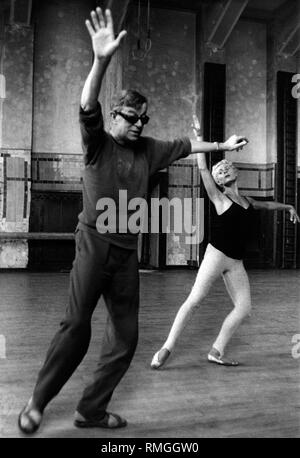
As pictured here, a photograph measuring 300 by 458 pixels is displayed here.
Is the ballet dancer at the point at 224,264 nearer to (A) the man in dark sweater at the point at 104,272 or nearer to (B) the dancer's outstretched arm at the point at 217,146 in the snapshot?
(B) the dancer's outstretched arm at the point at 217,146

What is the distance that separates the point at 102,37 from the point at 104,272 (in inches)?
36.7

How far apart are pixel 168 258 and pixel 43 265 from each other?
2.56m

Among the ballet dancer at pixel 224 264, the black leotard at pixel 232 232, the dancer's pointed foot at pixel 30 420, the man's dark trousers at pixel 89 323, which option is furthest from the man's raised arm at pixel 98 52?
the black leotard at pixel 232 232

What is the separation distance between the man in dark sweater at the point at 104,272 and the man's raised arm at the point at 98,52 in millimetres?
89

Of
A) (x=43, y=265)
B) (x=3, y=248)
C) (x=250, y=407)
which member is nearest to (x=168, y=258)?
(x=43, y=265)

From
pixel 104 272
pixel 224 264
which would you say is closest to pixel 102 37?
pixel 104 272

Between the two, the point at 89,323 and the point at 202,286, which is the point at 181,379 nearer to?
the point at 202,286

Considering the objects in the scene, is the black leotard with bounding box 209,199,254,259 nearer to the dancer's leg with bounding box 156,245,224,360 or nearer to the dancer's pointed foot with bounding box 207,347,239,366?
the dancer's leg with bounding box 156,245,224,360

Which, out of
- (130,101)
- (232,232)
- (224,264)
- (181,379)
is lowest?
(181,379)

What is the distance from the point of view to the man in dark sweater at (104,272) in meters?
1.98

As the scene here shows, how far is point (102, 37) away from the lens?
1.79 m

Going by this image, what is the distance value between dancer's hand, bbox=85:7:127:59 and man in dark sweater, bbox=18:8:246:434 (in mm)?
197

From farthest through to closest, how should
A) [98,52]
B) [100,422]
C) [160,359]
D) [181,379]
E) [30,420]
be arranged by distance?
[160,359], [181,379], [100,422], [30,420], [98,52]

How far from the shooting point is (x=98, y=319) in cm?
447
